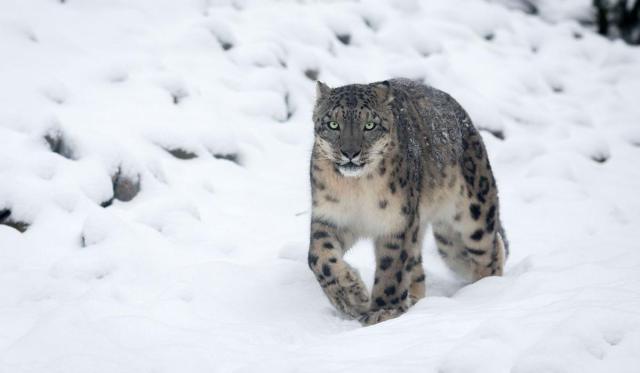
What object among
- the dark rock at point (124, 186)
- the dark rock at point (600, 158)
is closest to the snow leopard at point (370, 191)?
the dark rock at point (124, 186)

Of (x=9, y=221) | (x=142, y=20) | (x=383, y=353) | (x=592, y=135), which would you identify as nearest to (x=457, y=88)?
(x=592, y=135)

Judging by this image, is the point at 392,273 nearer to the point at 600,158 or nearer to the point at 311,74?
the point at 311,74

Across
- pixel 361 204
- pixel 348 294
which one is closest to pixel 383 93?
pixel 361 204

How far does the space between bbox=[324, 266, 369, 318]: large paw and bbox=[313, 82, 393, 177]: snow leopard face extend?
0.76 m

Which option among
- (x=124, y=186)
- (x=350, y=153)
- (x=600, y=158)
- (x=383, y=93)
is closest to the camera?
(x=350, y=153)

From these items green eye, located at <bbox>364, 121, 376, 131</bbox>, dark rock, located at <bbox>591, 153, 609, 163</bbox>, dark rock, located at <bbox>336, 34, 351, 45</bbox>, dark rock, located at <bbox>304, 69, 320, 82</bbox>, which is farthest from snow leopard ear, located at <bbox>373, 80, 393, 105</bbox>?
dark rock, located at <bbox>336, 34, 351, 45</bbox>

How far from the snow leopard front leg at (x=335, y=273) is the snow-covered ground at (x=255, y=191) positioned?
0.56 ft

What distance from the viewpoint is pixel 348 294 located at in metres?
5.41

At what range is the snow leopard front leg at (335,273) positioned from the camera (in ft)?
17.8

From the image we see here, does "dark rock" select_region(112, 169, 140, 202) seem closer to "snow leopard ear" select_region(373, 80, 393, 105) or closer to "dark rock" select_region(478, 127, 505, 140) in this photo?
"snow leopard ear" select_region(373, 80, 393, 105)

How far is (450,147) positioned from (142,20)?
553 cm

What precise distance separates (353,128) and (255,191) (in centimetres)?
291

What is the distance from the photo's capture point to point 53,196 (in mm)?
6305

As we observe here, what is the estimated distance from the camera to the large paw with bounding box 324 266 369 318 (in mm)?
5402
